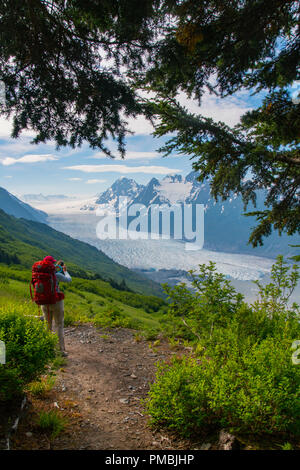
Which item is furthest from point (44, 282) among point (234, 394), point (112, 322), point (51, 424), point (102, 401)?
point (112, 322)

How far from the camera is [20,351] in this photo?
434cm

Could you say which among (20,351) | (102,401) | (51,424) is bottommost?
(102,401)

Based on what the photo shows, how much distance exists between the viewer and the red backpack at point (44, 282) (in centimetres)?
702

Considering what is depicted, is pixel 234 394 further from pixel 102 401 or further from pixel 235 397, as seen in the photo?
pixel 102 401

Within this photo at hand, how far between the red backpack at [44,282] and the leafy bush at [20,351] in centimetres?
221

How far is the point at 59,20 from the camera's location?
16.8 ft

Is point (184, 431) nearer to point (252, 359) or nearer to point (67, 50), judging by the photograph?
point (252, 359)

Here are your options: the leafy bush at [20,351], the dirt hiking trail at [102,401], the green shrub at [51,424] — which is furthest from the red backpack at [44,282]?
the green shrub at [51,424]

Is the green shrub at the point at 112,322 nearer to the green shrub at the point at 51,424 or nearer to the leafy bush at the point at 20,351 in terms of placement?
the leafy bush at the point at 20,351

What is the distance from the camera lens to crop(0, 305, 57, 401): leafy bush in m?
4.02

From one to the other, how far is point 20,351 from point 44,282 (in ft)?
9.37

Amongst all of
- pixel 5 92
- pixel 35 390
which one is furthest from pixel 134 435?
pixel 5 92

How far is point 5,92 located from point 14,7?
50.6 inches

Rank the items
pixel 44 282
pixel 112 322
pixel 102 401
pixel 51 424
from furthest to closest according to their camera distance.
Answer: pixel 112 322 < pixel 44 282 < pixel 102 401 < pixel 51 424
